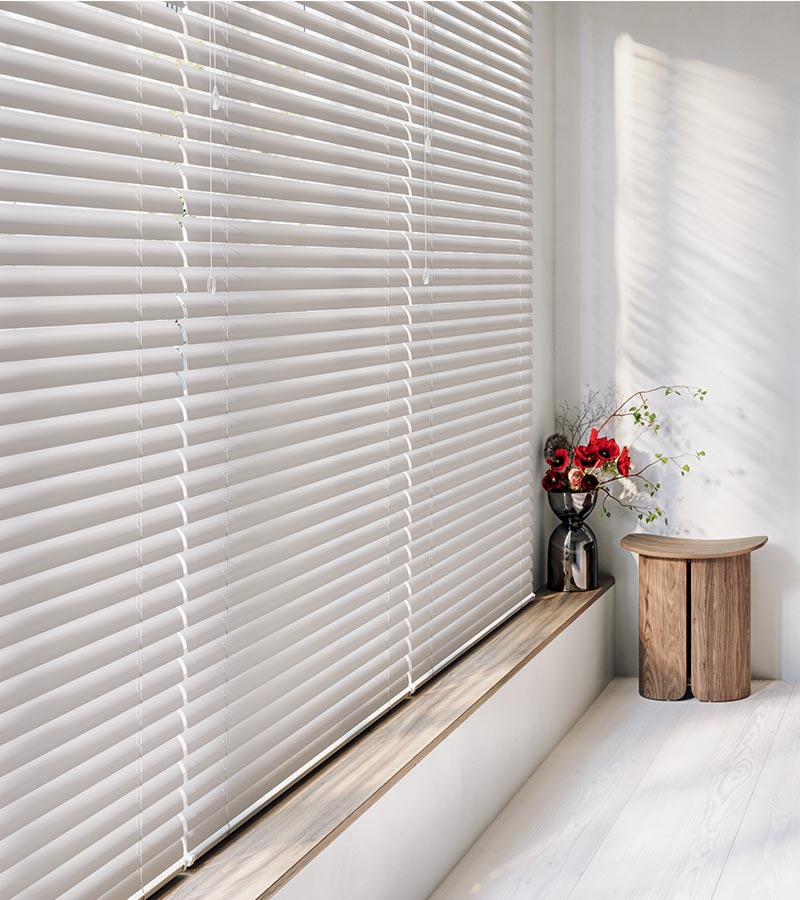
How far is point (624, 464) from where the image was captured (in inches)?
142

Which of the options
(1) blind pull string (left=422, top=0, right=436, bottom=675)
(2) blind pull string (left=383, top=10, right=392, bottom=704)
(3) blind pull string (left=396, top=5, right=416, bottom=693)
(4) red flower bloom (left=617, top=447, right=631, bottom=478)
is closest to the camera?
(2) blind pull string (left=383, top=10, right=392, bottom=704)

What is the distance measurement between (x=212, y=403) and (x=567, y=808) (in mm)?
1557

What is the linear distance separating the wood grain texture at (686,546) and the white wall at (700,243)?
2.3 inches

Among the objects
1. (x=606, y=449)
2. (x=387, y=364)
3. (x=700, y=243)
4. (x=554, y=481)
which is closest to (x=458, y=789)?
(x=387, y=364)

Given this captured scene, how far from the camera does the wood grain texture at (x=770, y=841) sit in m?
2.33

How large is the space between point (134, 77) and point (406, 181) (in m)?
0.98

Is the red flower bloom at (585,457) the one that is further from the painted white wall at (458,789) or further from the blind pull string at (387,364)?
the blind pull string at (387,364)

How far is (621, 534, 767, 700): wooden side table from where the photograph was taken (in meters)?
3.49

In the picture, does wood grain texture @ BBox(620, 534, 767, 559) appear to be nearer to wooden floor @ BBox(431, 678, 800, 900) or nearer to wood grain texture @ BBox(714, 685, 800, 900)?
wooden floor @ BBox(431, 678, 800, 900)

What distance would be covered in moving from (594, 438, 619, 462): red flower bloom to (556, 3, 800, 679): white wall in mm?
229

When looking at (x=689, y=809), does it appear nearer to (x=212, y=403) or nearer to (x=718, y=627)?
(x=718, y=627)

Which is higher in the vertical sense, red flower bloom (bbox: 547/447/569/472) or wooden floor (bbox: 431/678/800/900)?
red flower bloom (bbox: 547/447/569/472)

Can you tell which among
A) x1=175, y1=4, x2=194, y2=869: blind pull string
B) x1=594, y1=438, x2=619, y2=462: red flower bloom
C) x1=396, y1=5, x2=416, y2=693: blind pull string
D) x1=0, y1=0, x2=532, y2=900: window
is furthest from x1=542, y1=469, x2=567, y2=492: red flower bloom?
x1=175, y1=4, x2=194, y2=869: blind pull string

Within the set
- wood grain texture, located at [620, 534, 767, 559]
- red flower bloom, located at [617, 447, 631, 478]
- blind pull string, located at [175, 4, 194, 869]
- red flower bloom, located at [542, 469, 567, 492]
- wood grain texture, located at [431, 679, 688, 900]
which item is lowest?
wood grain texture, located at [431, 679, 688, 900]
